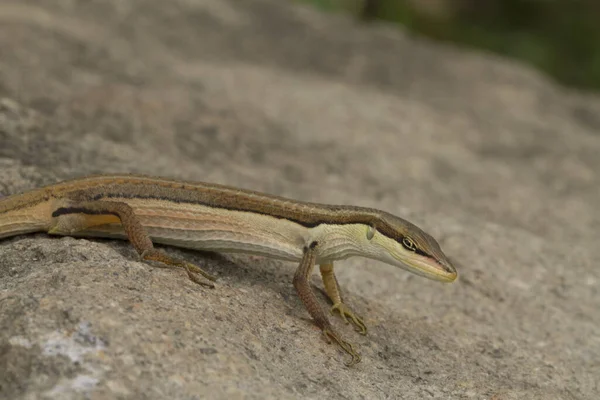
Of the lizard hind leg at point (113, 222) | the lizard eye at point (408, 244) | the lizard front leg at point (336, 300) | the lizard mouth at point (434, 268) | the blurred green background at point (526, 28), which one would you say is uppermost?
the blurred green background at point (526, 28)

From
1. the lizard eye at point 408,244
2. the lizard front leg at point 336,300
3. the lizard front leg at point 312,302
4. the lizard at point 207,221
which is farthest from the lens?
the lizard front leg at point 336,300

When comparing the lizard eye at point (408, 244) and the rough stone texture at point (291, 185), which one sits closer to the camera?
the rough stone texture at point (291, 185)

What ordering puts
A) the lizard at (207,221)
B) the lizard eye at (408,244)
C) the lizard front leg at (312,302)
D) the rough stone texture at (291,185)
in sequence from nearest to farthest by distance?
the rough stone texture at (291,185)
the lizard front leg at (312,302)
the lizard eye at (408,244)
the lizard at (207,221)

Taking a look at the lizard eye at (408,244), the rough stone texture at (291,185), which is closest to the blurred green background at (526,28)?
the rough stone texture at (291,185)

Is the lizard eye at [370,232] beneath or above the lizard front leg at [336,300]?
above

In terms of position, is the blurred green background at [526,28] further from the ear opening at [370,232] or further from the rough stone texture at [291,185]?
the ear opening at [370,232]

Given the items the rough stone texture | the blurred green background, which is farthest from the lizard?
the blurred green background

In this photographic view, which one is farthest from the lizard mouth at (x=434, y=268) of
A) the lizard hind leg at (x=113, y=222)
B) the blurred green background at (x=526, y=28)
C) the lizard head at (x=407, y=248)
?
the blurred green background at (x=526, y=28)

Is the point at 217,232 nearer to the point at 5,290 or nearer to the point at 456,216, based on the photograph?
the point at 5,290
